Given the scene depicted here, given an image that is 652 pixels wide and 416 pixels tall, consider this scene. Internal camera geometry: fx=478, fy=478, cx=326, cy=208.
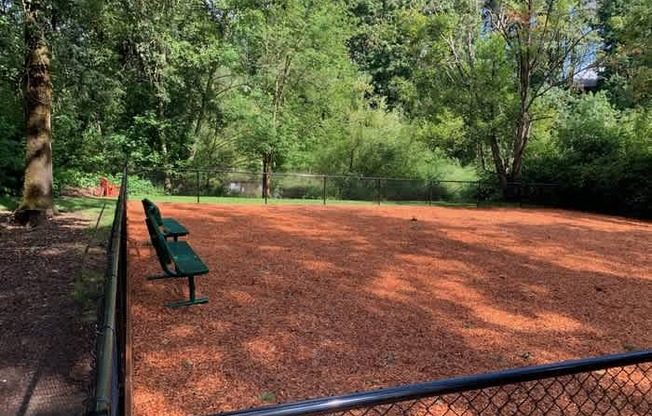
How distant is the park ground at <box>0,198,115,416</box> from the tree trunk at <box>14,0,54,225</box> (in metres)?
0.79

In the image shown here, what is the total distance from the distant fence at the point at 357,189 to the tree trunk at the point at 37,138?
9019 mm

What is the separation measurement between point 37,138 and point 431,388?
35.3 feet

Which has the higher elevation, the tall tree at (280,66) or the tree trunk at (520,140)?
the tall tree at (280,66)

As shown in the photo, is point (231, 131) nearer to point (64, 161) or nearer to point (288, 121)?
point (288, 121)

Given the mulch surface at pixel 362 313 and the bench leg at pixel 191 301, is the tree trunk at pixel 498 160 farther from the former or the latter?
the bench leg at pixel 191 301

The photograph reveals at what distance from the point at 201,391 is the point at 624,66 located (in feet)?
79.1

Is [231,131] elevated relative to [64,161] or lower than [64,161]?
elevated

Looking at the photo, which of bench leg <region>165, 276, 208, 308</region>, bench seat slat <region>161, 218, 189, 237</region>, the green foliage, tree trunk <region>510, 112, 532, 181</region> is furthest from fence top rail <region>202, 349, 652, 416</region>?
tree trunk <region>510, 112, 532, 181</region>

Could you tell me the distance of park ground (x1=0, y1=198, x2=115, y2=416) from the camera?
335cm

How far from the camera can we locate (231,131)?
75.6 feet

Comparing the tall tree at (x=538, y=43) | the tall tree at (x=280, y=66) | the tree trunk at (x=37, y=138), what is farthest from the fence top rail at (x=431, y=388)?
the tall tree at (x=538, y=43)

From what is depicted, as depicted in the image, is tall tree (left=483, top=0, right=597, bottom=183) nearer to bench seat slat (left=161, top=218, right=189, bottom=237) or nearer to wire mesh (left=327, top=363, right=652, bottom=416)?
bench seat slat (left=161, top=218, right=189, bottom=237)

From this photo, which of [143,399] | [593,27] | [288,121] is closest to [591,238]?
[143,399]

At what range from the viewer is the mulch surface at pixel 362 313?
369cm
